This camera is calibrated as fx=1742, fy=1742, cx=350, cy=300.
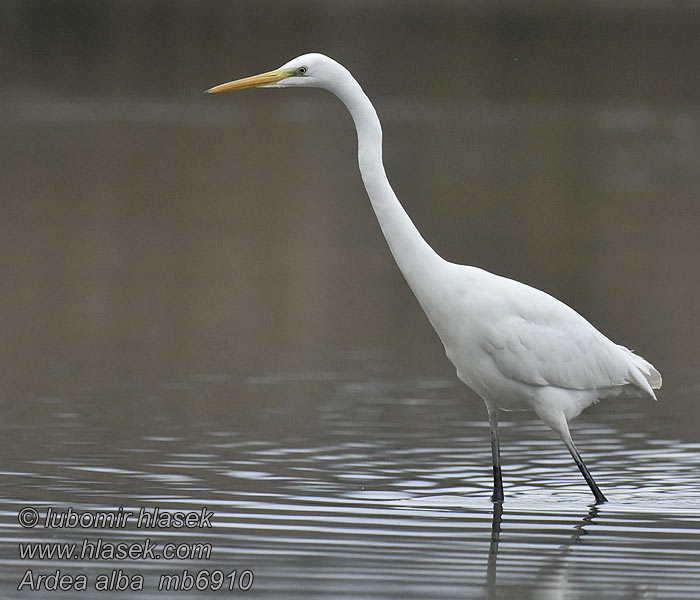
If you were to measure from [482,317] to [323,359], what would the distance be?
13.0ft

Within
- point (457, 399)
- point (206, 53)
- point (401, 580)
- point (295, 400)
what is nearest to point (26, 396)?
point (295, 400)

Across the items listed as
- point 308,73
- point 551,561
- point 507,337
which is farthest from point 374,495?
point 308,73

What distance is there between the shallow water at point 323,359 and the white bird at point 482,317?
1.45ft

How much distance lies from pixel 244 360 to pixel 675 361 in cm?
286

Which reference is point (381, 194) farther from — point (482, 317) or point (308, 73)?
point (482, 317)

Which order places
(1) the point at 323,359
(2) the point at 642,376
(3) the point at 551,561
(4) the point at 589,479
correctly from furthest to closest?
(1) the point at 323,359 → (2) the point at 642,376 → (4) the point at 589,479 → (3) the point at 551,561

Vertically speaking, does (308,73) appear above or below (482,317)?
above

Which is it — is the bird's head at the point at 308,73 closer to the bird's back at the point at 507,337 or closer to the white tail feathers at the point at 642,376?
the bird's back at the point at 507,337

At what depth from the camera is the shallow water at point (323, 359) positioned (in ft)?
22.4

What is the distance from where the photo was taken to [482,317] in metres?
7.72

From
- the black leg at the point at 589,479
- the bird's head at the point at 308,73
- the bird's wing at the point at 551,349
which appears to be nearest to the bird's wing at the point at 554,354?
the bird's wing at the point at 551,349

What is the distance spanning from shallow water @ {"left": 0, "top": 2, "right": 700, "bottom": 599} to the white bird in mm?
442

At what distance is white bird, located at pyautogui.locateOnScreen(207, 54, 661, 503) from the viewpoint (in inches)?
297

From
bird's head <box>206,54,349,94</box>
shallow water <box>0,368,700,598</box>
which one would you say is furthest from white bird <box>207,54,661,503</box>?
shallow water <box>0,368,700,598</box>
